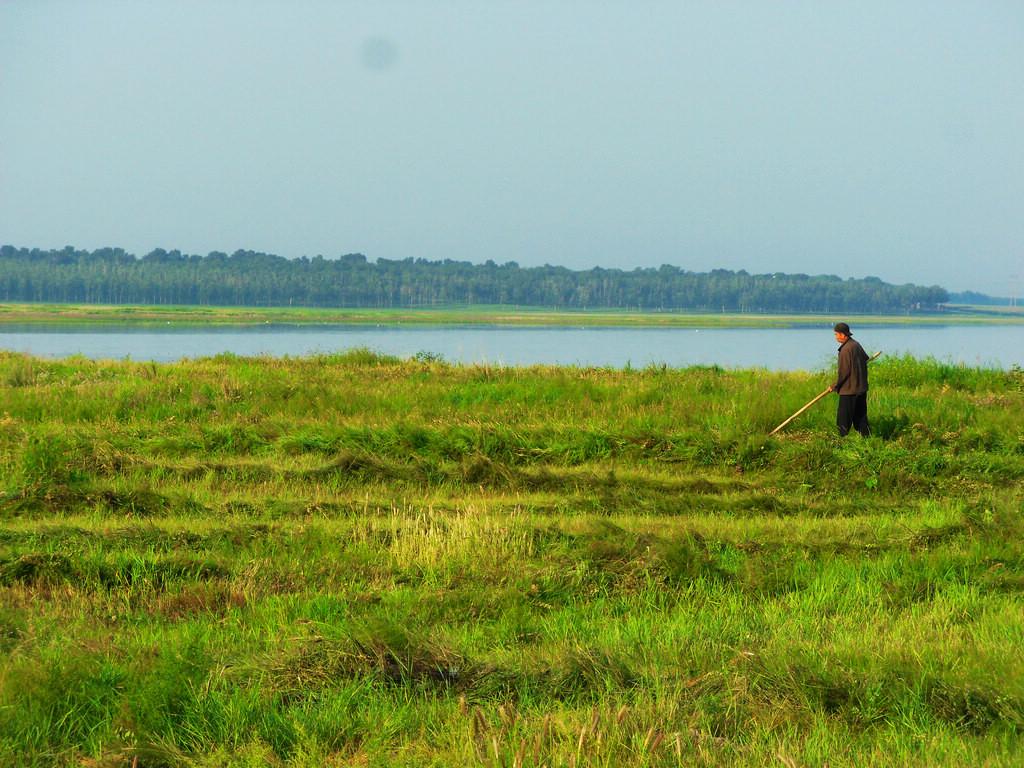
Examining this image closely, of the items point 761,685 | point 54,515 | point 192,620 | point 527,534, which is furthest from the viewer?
point 54,515

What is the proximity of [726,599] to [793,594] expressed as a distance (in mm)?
508

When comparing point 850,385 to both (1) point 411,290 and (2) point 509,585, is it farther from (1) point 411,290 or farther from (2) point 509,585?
(1) point 411,290

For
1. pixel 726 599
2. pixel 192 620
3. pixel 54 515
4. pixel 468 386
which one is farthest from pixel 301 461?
pixel 726 599

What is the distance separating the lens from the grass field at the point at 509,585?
15.3 ft

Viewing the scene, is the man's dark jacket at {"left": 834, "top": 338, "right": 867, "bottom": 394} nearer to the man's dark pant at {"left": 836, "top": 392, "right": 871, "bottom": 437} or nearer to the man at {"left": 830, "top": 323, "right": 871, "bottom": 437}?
the man at {"left": 830, "top": 323, "right": 871, "bottom": 437}

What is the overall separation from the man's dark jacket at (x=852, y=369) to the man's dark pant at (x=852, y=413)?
155mm

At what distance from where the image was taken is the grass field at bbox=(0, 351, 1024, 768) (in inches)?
184

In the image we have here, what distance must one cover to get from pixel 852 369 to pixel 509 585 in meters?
8.47

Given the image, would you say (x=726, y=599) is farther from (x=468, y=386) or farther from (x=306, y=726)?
(x=468, y=386)

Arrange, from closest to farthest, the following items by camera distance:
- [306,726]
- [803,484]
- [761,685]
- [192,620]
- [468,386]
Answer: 1. [306,726]
2. [761,685]
3. [192,620]
4. [803,484]
5. [468,386]

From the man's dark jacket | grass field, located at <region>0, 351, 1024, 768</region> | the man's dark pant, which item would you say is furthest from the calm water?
grass field, located at <region>0, 351, 1024, 768</region>

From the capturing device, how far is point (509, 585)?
24.4 feet

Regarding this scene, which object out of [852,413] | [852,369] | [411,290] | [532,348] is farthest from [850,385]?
[411,290]

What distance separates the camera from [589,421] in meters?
15.1
